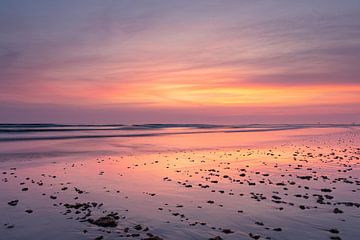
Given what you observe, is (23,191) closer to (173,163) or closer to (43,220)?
Answer: (43,220)

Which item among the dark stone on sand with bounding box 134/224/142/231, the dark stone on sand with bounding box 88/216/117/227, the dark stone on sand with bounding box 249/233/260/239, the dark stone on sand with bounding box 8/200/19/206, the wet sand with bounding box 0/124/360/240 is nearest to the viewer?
the dark stone on sand with bounding box 249/233/260/239

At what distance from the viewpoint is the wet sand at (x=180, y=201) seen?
10.5 m

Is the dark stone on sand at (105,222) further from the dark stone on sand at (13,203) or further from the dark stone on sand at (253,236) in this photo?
the dark stone on sand at (253,236)

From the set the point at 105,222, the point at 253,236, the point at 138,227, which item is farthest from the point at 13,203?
the point at 253,236

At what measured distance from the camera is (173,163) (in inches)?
998

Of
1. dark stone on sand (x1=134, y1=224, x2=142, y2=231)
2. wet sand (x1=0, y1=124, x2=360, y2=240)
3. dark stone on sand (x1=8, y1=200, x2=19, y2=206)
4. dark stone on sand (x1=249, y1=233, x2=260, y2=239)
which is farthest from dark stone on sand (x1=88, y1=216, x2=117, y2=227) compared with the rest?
dark stone on sand (x1=249, y1=233, x2=260, y2=239)

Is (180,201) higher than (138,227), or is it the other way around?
(180,201)

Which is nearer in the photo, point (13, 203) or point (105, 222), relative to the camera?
point (105, 222)

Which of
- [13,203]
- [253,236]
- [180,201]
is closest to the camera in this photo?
[253,236]

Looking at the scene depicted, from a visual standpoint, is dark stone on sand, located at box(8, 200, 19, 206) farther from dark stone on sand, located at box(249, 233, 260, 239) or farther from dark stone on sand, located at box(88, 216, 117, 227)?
dark stone on sand, located at box(249, 233, 260, 239)

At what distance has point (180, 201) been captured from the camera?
1416 cm

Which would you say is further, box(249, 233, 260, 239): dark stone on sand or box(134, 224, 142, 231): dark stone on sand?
box(134, 224, 142, 231): dark stone on sand

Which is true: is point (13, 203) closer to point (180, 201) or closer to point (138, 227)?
point (138, 227)

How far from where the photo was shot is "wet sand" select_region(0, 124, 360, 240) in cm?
1055
